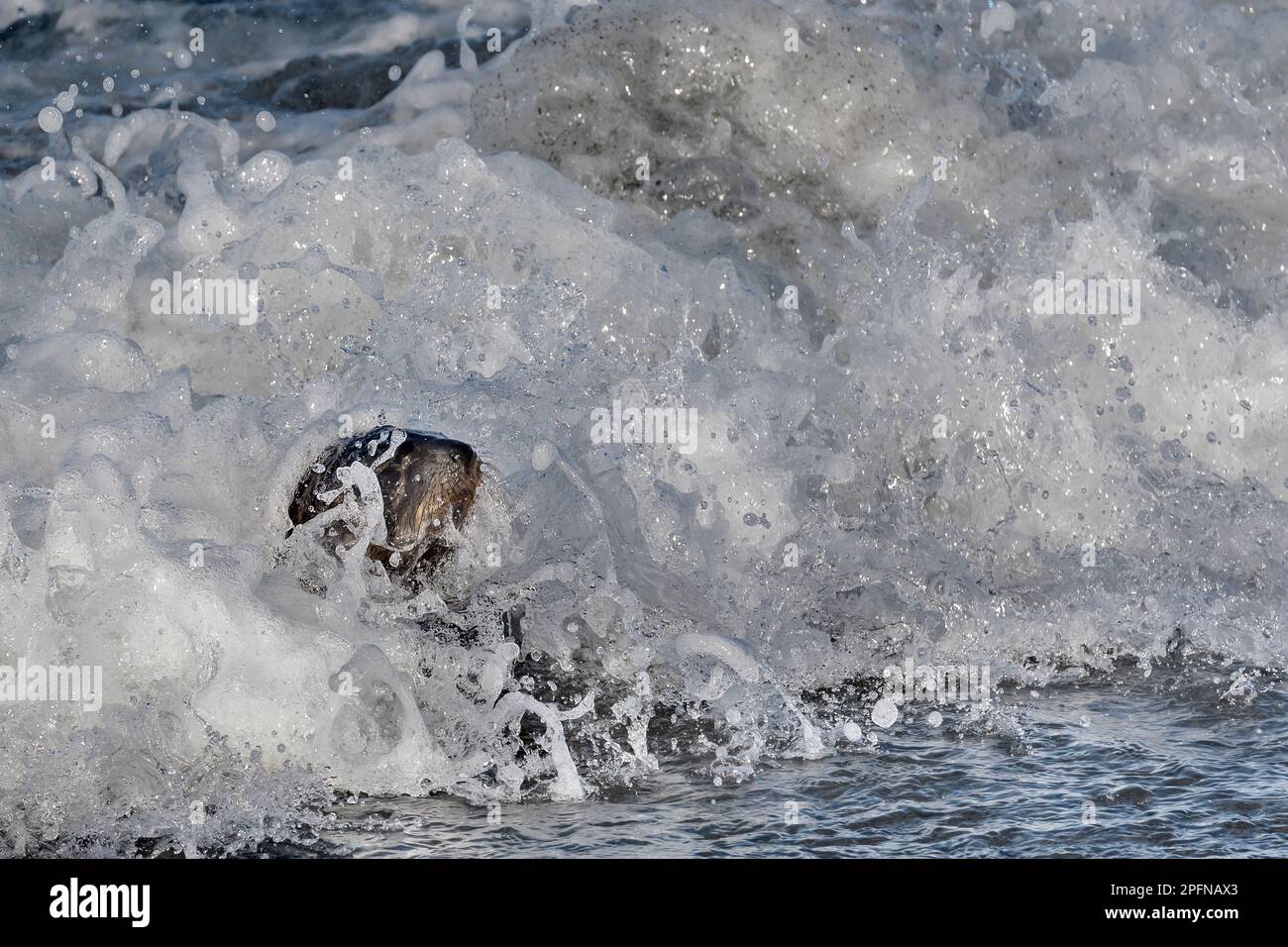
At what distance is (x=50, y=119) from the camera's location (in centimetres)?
726

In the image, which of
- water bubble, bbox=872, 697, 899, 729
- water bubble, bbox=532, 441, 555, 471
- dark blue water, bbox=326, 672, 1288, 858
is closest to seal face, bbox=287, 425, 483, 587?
water bubble, bbox=532, 441, 555, 471

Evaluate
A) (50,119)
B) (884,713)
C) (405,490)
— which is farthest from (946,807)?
(50,119)

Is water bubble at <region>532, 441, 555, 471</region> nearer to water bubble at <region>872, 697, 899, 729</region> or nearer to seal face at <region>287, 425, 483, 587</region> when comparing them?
seal face at <region>287, 425, 483, 587</region>

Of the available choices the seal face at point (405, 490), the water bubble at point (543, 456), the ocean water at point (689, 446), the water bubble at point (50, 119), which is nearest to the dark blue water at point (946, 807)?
the ocean water at point (689, 446)

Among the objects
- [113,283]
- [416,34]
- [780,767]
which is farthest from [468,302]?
[416,34]

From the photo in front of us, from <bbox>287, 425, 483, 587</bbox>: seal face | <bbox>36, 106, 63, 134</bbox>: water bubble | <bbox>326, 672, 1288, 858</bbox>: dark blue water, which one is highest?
<bbox>36, 106, 63, 134</bbox>: water bubble

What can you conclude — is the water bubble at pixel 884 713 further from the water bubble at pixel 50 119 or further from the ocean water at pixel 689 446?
the water bubble at pixel 50 119

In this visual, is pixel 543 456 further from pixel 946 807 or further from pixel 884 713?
pixel 946 807

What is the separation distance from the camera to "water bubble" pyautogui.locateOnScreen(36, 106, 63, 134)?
7180mm

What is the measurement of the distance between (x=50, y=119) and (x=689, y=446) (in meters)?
4.56

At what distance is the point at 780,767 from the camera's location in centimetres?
301

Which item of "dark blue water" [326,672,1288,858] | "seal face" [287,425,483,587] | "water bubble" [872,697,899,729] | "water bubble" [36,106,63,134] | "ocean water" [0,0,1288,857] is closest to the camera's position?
"dark blue water" [326,672,1288,858]

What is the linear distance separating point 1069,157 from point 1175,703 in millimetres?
3436

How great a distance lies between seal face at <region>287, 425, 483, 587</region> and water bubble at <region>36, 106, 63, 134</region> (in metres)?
4.27
